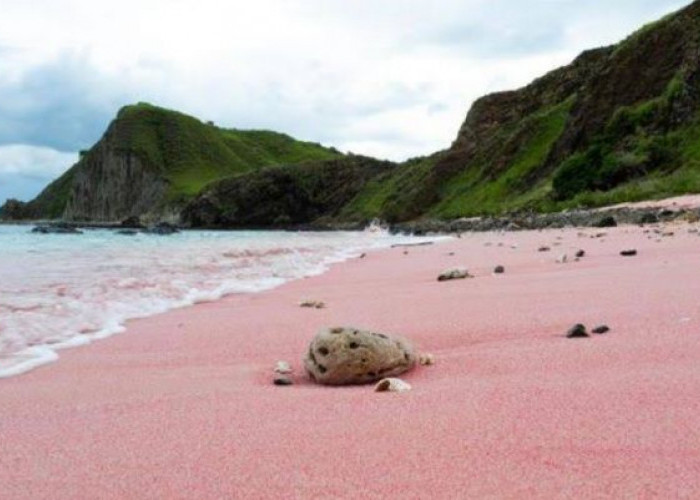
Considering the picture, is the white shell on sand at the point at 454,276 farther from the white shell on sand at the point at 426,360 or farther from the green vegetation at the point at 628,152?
the green vegetation at the point at 628,152

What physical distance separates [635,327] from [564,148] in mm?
46570

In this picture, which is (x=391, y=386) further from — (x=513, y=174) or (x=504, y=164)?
(x=504, y=164)

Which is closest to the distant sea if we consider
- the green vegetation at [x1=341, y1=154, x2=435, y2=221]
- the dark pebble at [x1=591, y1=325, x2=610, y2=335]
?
the dark pebble at [x1=591, y1=325, x2=610, y2=335]

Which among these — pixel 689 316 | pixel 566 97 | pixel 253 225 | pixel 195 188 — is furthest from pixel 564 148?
pixel 195 188

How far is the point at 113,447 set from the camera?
8.39 feet

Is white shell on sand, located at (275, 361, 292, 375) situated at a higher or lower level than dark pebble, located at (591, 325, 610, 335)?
lower

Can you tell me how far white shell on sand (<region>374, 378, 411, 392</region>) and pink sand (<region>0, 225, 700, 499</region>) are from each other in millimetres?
72

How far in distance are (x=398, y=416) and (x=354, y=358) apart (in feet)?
2.65

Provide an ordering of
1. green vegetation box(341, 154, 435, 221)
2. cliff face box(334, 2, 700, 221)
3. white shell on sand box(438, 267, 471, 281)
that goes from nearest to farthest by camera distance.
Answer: white shell on sand box(438, 267, 471, 281) → cliff face box(334, 2, 700, 221) → green vegetation box(341, 154, 435, 221)

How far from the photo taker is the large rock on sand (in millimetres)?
3527

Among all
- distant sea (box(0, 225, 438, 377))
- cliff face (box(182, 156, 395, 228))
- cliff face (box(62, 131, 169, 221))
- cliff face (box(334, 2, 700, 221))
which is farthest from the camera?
cliff face (box(62, 131, 169, 221))

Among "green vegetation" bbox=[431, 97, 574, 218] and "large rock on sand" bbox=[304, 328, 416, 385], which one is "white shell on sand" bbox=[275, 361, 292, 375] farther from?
"green vegetation" bbox=[431, 97, 574, 218]

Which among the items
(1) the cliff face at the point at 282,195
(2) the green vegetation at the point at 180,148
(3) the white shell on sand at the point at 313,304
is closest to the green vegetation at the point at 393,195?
(1) the cliff face at the point at 282,195

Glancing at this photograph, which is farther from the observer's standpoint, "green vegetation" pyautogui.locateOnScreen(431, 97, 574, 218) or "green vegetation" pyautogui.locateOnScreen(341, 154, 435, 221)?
"green vegetation" pyautogui.locateOnScreen(341, 154, 435, 221)
